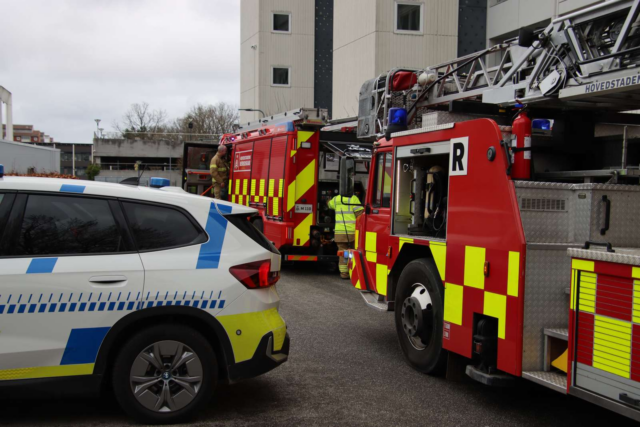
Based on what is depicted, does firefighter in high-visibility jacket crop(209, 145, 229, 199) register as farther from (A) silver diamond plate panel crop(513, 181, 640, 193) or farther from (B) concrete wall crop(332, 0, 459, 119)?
(A) silver diamond plate panel crop(513, 181, 640, 193)

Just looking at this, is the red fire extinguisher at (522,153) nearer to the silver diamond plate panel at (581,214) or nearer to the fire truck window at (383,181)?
the silver diamond plate panel at (581,214)

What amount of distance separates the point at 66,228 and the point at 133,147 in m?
Answer: 60.1

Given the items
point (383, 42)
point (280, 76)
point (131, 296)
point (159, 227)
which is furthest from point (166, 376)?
point (280, 76)

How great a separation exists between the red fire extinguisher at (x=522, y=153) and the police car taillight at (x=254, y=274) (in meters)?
1.98

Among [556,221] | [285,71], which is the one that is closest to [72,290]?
[556,221]

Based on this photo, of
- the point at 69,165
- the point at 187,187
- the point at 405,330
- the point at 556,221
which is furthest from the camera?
the point at 69,165

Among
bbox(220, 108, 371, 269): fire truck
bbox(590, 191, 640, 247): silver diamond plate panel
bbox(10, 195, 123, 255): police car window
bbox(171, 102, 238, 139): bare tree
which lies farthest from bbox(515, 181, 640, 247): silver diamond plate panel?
bbox(171, 102, 238, 139): bare tree

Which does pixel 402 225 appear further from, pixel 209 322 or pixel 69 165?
pixel 69 165

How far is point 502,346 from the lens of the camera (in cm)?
480

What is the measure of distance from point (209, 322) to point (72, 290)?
929 mm

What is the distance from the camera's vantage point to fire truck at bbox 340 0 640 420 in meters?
3.99

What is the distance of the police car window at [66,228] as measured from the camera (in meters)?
4.28

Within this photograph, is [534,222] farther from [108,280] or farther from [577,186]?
[108,280]

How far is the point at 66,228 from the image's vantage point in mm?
4379
